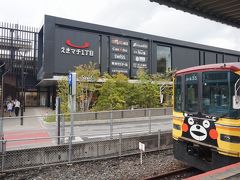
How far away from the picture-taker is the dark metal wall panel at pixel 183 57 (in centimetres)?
3819

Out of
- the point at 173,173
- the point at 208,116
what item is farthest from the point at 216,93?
the point at 173,173

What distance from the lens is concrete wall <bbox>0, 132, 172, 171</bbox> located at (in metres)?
8.41

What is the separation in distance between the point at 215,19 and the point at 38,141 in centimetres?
746

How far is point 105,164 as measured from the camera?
898 centimetres

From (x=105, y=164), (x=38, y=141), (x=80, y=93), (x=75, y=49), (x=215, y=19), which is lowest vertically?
(x=105, y=164)

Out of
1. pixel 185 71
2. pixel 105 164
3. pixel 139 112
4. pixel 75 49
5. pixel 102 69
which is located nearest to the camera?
pixel 185 71

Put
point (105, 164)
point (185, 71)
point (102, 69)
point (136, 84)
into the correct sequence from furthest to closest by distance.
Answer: point (102, 69) → point (136, 84) → point (105, 164) → point (185, 71)

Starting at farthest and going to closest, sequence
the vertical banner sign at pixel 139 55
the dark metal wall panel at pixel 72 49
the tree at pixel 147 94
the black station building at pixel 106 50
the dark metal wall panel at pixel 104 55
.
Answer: the vertical banner sign at pixel 139 55 → the dark metal wall panel at pixel 104 55 → the dark metal wall panel at pixel 72 49 → the black station building at pixel 106 50 → the tree at pixel 147 94

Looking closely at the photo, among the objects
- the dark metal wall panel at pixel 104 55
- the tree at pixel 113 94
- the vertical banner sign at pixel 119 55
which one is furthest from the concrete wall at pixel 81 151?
the vertical banner sign at pixel 119 55

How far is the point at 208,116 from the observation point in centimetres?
664

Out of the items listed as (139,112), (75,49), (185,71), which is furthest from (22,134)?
(75,49)

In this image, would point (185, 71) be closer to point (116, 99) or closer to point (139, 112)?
point (139, 112)

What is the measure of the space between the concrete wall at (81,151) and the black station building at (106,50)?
19.0 metres

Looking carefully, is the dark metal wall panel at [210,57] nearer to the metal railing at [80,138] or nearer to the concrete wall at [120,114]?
the concrete wall at [120,114]
